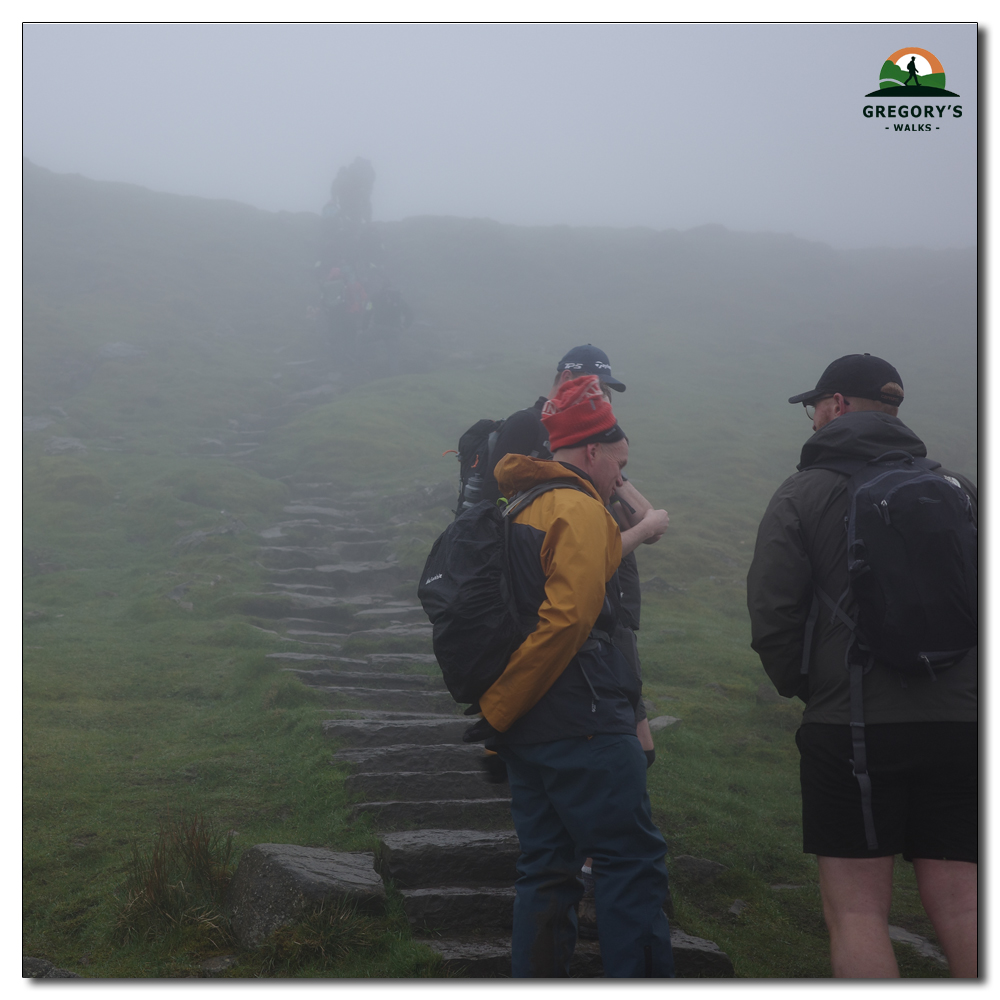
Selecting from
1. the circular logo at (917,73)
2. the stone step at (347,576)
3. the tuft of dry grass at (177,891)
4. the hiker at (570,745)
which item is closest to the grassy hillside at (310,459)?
the tuft of dry grass at (177,891)

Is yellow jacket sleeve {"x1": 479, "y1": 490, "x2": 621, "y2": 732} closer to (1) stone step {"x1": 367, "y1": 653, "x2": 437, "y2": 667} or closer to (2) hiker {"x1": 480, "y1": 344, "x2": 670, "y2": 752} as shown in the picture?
(2) hiker {"x1": 480, "y1": 344, "x2": 670, "y2": 752}

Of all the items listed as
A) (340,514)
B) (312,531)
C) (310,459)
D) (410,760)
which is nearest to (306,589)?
(312,531)

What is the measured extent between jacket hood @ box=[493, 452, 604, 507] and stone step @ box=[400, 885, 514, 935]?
2945 mm

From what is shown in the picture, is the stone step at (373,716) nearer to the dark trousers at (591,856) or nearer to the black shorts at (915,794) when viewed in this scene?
the dark trousers at (591,856)

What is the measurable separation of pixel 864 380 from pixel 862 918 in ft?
8.69

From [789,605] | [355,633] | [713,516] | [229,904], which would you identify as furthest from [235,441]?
[789,605]

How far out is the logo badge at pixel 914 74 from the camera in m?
5.89

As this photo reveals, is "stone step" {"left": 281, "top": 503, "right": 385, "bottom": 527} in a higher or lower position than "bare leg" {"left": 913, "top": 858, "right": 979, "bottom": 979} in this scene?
higher

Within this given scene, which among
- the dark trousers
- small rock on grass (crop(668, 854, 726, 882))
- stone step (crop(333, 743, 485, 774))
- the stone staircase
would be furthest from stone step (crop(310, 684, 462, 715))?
the dark trousers

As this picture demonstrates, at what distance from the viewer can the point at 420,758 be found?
A: 25.0ft

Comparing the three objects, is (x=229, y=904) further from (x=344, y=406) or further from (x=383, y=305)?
(x=383, y=305)

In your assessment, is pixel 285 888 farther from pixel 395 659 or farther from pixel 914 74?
pixel 914 74

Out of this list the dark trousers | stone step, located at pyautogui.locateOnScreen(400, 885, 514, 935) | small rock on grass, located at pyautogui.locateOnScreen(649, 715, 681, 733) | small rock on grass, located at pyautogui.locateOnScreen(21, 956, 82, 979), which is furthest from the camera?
small rock on grass, located at pyautogui.locateOnScreen(649, 715, 681, 733)

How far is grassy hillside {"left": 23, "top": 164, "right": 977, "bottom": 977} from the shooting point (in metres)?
6.84
